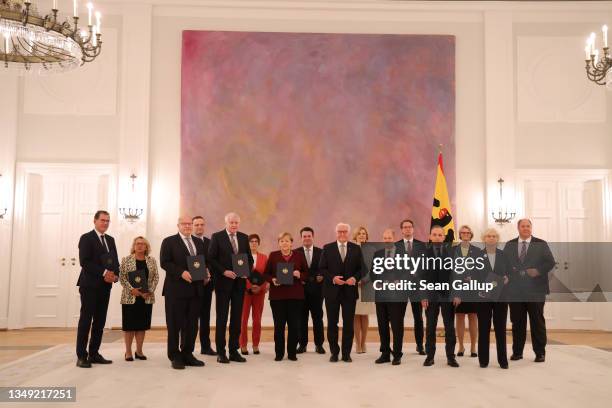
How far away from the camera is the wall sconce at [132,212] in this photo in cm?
1012

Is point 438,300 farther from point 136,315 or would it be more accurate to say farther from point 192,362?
point 136,315

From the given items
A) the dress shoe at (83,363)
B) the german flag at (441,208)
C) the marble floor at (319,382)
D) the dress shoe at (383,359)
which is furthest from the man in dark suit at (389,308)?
the dress shoe at (83,363)

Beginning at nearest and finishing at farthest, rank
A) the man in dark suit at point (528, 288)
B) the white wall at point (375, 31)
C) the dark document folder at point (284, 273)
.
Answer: the dark document folder at point (284, 273), the man in dark suit at point (528, 288), the white wall at point (375, 31)

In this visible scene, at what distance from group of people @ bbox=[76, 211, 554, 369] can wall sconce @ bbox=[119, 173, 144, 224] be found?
3392 mm

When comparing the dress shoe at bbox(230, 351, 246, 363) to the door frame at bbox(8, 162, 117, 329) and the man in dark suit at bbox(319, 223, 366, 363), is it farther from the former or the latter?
the door frame at bbox(8, 162, 117, 329)

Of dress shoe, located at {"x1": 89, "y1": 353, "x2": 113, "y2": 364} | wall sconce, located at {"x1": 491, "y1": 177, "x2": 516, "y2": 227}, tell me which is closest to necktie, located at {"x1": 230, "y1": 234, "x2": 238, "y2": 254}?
dress shoe, located at {"x1": 89, "y1": 353, "x2": 113, "y2": 364}

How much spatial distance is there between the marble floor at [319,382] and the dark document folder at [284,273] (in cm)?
90

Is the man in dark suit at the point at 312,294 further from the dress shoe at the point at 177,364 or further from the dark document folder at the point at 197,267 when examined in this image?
the dress shoe at the point at 177,364

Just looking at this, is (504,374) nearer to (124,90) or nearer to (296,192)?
(296,192)

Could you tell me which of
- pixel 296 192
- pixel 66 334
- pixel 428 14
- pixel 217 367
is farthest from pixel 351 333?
pixel 428 14

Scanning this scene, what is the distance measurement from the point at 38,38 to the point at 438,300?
478 centimetres

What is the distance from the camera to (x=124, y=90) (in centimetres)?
1045

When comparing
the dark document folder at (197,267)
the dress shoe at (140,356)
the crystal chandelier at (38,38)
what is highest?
the crystal chandelier at (38,38)

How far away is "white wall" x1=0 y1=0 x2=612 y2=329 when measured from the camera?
10398 millimetres
